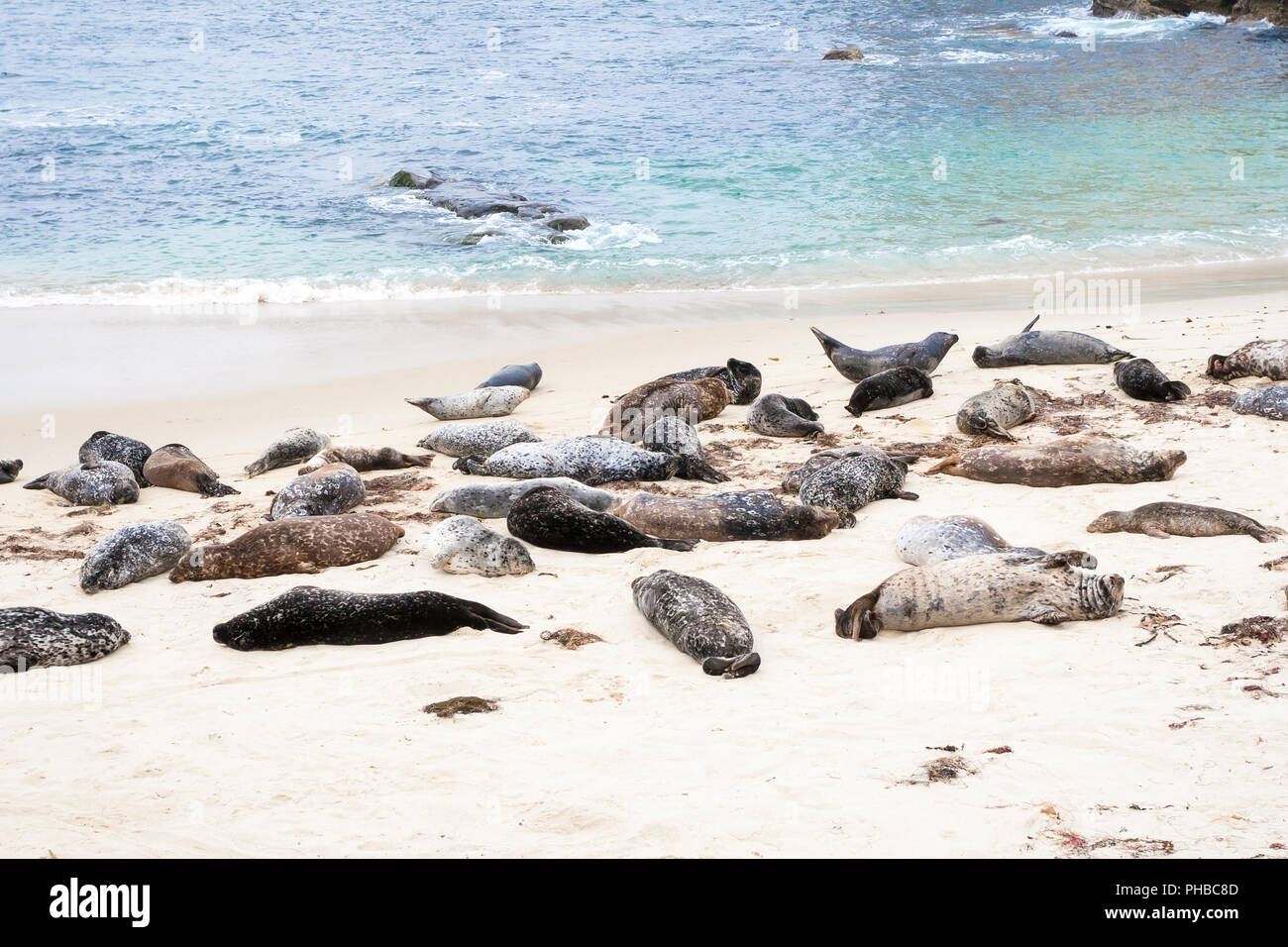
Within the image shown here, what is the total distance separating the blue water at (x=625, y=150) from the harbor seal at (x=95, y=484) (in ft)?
18.7

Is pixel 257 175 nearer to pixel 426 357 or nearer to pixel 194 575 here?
pixel 426 357

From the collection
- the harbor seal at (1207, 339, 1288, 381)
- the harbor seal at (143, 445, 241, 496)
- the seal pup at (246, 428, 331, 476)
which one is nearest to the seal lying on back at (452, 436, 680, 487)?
the seal pup at (246, 428, 331, 476)

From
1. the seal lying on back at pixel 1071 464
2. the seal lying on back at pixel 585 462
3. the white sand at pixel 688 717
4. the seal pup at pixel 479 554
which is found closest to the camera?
the white sand at pixel 688 717

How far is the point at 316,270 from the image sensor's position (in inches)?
527

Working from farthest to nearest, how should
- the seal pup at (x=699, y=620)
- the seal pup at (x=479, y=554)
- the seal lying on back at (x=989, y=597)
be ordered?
1. the seal pup at (x=479, y=554)
2. the seal lying on back at (x=989, y=597)
3. the seal pup at (x=699, y=620)

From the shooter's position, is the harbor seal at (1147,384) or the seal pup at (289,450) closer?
the seal pup at (289,450)

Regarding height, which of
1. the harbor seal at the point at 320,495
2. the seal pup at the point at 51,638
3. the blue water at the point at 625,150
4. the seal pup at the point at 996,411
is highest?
the blue water at the point at 625,150

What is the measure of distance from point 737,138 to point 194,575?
16721 millimetres

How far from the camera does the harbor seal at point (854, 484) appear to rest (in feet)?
19.9

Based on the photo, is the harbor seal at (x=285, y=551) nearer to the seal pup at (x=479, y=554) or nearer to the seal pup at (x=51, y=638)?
the seal pup at (x=479, y=554)

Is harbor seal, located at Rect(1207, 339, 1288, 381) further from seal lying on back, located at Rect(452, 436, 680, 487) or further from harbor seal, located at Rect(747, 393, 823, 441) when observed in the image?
seal lying on back, located at Rect(452, 436, 680, 487)

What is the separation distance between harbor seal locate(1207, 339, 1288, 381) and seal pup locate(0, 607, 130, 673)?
24.4 ft

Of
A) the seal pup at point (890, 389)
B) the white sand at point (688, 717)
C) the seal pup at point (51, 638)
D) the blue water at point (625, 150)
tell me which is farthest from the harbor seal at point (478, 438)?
the blue water at point (625, 150)

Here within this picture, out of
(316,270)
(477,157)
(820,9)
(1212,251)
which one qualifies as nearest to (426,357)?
(316,270)
